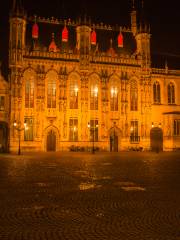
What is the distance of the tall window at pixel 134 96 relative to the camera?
168 ft

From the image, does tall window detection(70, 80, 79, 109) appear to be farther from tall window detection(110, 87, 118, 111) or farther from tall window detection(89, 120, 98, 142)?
tall window detection(110, 87, 118, 111)

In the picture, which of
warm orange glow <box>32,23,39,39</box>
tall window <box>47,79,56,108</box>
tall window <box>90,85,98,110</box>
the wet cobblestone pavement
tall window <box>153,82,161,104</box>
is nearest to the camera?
the wet cobblestone pavement

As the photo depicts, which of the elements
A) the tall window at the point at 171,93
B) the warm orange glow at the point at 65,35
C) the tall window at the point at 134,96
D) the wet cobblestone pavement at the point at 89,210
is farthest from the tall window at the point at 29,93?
the wet cobblestone pavement at the point at 89,210

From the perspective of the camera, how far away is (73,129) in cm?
4775

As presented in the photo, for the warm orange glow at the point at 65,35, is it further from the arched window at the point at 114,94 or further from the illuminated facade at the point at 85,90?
the arched window at the point at 114,94

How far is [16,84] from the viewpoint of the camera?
149 ft

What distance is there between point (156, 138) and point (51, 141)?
18.3 metres

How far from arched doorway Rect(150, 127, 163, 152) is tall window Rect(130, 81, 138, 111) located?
5.11 metres

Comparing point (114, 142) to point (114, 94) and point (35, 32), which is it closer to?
point (114, 94)

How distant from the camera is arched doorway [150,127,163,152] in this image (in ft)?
170

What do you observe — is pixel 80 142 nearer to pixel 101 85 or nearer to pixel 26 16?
pixel 101 85

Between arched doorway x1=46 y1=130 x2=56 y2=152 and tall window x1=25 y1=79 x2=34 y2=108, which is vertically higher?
tall window x1=25 y1=79 x2=34 y2=108

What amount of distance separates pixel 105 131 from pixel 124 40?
18326mm

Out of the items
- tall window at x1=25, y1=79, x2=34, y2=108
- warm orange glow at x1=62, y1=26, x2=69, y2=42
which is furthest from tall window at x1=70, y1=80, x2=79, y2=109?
warm orange glow at x1=62, y1=26, x2=69, y2=42
